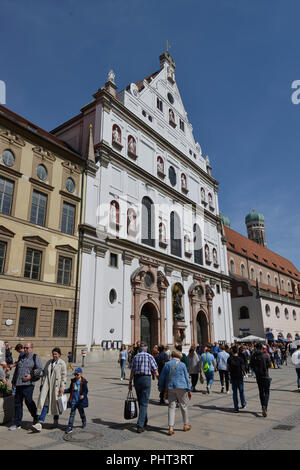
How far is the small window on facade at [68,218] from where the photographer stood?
76.3 feet

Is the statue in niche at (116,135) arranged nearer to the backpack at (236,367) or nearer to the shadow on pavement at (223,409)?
the backpack at (236,367)

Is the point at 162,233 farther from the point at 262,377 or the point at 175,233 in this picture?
the point at 262,377

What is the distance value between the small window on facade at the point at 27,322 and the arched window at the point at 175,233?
55.2 feet

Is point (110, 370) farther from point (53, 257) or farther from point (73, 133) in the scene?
point (73, 133)

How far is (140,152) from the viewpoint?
32469 millimetres

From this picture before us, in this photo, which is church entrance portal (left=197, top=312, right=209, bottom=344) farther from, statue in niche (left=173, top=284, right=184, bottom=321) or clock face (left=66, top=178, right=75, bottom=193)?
clock face (left=66, top=178, right=75, bottom=193)

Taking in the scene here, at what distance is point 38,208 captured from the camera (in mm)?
21797

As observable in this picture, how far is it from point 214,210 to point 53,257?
27.5 metres

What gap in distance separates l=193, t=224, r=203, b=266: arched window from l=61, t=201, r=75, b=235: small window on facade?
1764 cm

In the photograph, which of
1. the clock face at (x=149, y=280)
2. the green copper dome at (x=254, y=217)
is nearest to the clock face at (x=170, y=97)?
the clock face at (x=149, y=280)

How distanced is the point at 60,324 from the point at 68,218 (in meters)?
7.09

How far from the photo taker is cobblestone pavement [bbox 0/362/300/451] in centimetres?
616

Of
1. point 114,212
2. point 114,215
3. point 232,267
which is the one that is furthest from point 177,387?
point 232,267

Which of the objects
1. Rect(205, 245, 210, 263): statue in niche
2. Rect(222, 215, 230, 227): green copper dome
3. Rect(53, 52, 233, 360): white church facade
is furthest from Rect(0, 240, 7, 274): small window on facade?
Rect(222, 215, 230, 227): green copper dome
